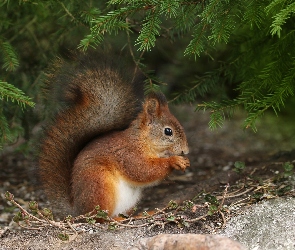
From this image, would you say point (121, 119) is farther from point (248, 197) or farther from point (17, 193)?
point (17, 193)

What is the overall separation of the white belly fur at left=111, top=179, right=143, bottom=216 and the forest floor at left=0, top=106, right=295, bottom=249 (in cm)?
11

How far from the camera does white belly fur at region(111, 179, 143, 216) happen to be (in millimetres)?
2404

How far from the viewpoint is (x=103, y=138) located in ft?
8.18

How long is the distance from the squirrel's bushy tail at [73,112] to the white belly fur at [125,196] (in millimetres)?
216

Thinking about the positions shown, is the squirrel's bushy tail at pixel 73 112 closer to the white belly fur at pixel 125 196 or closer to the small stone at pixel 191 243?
the white belly fur at pixel 125 196

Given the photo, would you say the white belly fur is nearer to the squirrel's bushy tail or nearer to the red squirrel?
the red squirrel

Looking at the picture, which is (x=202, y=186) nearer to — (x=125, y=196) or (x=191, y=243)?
(x=125, y=196)

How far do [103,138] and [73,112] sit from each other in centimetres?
17

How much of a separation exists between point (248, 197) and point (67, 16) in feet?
4.21

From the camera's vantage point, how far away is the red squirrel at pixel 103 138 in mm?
2426

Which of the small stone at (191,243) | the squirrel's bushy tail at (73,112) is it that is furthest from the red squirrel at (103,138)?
the small stone at (191,243)

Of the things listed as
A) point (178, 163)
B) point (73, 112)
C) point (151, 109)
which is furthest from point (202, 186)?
point (73, 112)

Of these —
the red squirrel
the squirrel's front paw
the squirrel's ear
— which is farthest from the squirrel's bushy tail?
the squirrel's front paw

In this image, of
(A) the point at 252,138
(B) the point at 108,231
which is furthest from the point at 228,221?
(A) the point at 252,138
